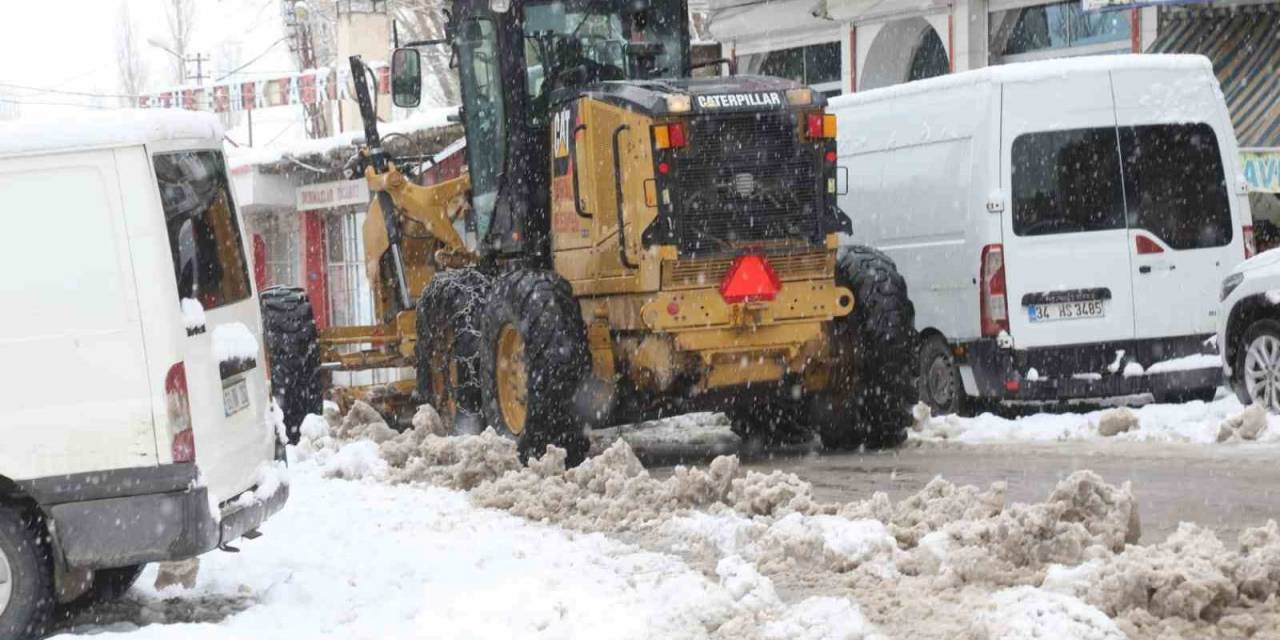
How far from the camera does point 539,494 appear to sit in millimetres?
10438

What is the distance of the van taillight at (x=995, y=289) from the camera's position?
520 inches

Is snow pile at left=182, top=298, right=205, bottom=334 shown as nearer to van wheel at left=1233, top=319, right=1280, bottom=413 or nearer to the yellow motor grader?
the yellow motor grader

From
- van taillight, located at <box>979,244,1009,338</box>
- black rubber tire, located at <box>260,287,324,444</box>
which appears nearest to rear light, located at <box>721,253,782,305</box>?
van taillight, located at <box>979,244,1009,338</box>

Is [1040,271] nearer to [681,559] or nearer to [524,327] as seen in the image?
[524,327]

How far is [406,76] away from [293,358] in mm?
2511

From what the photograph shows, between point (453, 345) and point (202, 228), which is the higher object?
point (202, 228)

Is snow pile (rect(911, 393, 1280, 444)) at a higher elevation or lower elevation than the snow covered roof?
lower

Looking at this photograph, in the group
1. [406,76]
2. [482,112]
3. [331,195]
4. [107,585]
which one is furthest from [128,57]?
[107,585]

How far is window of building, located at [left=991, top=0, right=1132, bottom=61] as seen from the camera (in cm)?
2125

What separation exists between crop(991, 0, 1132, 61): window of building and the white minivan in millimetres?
15315

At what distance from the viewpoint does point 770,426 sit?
44.8 feet

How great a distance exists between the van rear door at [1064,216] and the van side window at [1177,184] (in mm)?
139

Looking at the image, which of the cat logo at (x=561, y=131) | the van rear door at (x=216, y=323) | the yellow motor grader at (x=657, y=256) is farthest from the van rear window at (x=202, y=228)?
the cat logo at (x=561, y=131)

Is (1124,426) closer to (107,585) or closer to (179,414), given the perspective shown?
(107,585)
